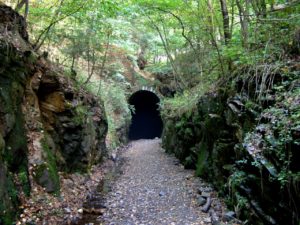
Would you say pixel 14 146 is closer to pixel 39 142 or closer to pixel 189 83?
pixel 39 142

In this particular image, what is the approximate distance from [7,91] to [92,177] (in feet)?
15.8

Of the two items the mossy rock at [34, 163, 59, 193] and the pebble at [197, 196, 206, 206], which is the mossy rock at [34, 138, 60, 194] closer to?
the mossy rock at [34, 163, 59, 193]

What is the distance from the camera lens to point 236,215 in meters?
5.11

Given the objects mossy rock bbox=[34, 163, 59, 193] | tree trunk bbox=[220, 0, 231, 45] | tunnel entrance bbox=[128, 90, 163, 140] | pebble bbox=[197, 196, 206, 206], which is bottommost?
tunnel entrance bbox=[128, 90, 163, 140]

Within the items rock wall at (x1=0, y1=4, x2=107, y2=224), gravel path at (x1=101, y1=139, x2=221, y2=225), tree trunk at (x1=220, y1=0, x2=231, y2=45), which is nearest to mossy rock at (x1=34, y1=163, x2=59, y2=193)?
rock wall at (x1=0, y1=4, x2=107, y2=224)

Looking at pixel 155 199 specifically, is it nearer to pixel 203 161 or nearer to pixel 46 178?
pixel 203 161

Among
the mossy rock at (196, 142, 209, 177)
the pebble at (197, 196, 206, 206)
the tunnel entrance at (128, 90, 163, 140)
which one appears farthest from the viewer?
the tunnel entrance at (128, 90, 163, 140)

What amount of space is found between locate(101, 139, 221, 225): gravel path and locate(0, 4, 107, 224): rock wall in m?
1.48

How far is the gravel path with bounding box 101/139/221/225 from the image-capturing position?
5.85m

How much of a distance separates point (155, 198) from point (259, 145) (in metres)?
3.62

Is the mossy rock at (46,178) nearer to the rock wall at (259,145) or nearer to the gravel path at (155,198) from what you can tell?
the gravel path at (155,198)

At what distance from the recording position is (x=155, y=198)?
7227mm

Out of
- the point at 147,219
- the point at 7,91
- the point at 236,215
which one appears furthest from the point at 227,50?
the point at 7,91

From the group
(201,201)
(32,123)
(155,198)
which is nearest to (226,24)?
(201,201)
